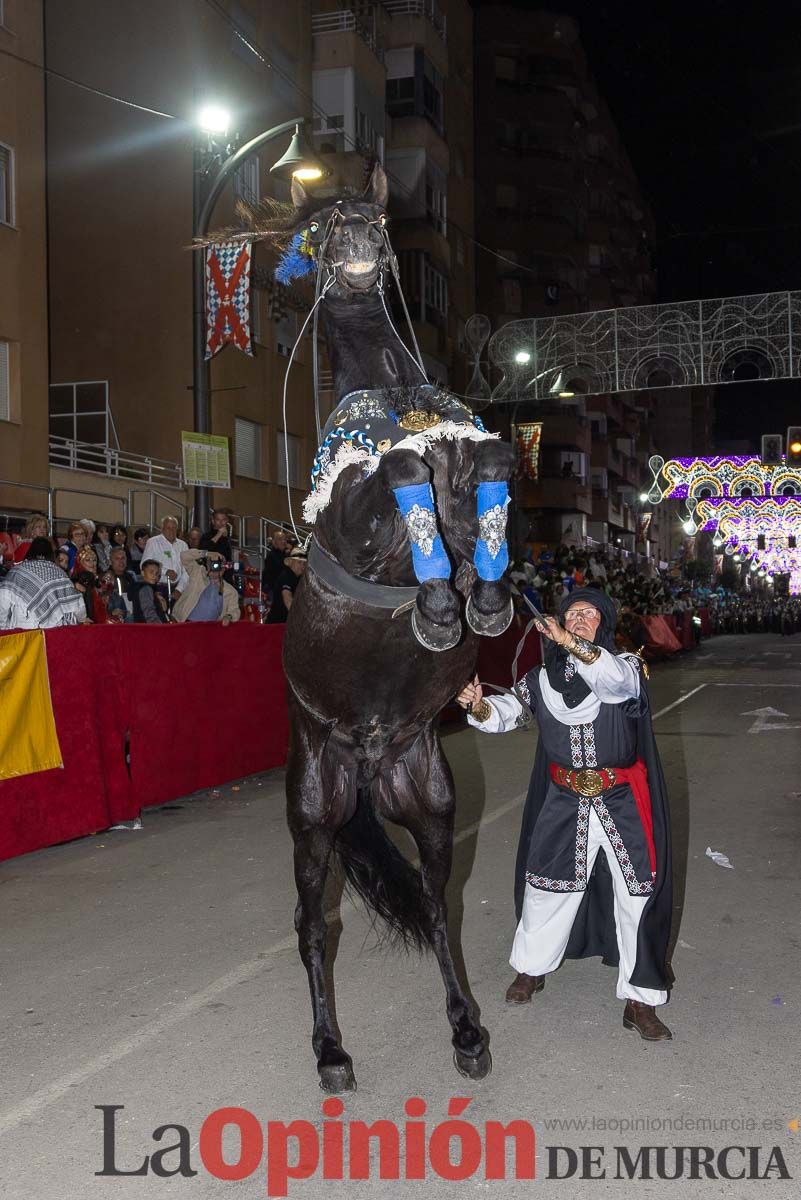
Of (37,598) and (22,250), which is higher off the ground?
(22,250)

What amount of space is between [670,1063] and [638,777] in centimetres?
116

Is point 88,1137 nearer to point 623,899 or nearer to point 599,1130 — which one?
point 599,1130

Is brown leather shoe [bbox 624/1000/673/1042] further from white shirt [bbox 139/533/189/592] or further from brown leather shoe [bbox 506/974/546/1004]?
white shirt [bbox 139/533/189/592]

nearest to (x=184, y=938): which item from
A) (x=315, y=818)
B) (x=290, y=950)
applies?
(x=290, y=950)

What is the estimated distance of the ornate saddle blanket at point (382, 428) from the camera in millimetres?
3592

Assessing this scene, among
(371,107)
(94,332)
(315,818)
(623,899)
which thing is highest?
(371,107)

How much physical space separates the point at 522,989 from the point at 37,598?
531cm

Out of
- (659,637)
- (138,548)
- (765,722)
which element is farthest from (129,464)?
(659,637)

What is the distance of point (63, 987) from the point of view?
541 centimetres

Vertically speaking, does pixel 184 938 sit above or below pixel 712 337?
below

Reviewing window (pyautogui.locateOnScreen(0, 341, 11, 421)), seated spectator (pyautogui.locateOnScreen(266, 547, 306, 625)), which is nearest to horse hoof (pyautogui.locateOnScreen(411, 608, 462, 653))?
seated spectator (pyautogui.locateOnScreen(266, 547, 306, 625))

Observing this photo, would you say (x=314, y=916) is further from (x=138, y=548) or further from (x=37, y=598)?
(x=138, y=548)

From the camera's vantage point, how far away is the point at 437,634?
11.2 feet

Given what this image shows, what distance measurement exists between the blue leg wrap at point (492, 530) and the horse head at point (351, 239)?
3.39 ft
